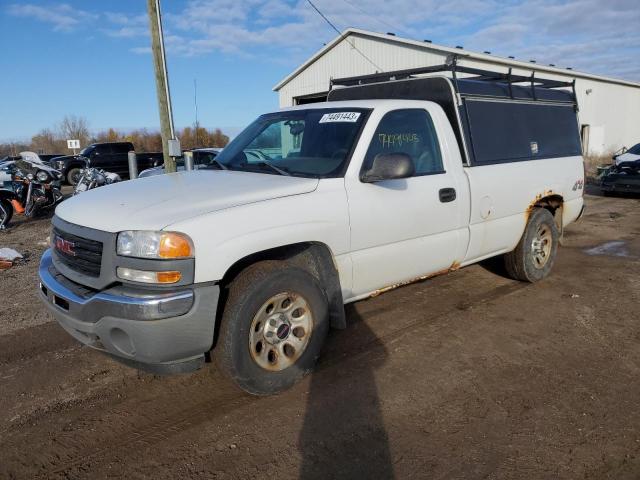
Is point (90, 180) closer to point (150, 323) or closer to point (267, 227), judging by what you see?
point (267, 227)

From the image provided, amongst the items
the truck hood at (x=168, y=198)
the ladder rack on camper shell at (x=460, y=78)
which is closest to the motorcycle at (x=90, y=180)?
the ladder rack on camper shell at (x=460, y=78)

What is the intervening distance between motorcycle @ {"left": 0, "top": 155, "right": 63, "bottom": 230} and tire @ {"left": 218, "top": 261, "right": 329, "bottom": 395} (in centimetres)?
920

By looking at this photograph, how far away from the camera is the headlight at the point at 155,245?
2.82m

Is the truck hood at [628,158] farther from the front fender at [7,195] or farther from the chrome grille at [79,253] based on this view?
the front fender at [7,195]

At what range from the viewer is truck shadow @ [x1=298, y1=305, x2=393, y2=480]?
271 cm

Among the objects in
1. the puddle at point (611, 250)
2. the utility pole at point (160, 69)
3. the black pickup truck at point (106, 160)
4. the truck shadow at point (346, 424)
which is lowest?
the truck shadow at point (346, 424)

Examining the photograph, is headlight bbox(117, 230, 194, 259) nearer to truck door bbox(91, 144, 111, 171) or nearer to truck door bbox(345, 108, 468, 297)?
truck door bbox(345, 108, 468, 297)

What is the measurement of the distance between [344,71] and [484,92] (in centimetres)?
1784

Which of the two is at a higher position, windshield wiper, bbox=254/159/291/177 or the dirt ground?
Result: windshield wiper, bbox=254/159/291/177

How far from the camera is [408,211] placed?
3992mm

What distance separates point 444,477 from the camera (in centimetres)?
262

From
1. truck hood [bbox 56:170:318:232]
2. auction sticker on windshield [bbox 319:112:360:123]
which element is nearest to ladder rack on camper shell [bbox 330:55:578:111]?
auction sticker on windshield [bbox 319:112:360:123]

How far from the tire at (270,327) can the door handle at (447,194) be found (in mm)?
1450

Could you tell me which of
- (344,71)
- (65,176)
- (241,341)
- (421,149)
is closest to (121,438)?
(241,341)
